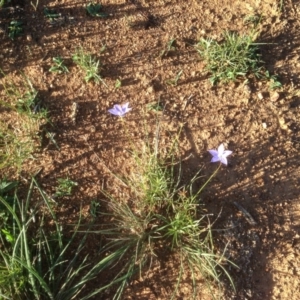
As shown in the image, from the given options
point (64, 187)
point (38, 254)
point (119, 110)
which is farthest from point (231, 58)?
point (38, 254)

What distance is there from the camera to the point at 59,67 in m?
2.91

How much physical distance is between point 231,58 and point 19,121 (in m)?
1.21

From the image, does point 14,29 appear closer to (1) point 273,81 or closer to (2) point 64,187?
(2) point 64,187

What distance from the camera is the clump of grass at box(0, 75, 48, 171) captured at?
2717 millimetres

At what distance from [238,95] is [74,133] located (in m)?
0.95

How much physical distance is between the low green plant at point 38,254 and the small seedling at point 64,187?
8cm

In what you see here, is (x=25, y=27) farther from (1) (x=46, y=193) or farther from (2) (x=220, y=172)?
(2) (x=220, y=172)

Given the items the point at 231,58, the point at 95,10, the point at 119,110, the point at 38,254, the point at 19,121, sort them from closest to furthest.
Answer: the point at 38,254
the point at 119,110
the point at 19,121
the point at 231,58
the point at 95,10

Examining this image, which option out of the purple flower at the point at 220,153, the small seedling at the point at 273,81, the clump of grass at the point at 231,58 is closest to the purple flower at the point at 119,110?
the purple flower at the point at 220,153

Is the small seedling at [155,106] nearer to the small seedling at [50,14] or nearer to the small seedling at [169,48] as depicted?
the small seedling at [169,48]

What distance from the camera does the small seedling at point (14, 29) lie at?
9.63ft


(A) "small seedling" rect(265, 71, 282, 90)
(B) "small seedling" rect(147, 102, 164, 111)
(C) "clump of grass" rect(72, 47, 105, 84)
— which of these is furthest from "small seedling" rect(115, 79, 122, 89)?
(A) "small seedling" rect(265, 71, 282, 90)

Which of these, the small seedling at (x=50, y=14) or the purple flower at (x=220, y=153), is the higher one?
the small seedling at (x=50, y=14)

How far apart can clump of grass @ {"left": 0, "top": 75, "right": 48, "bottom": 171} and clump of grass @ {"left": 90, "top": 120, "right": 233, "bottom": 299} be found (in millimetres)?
495
